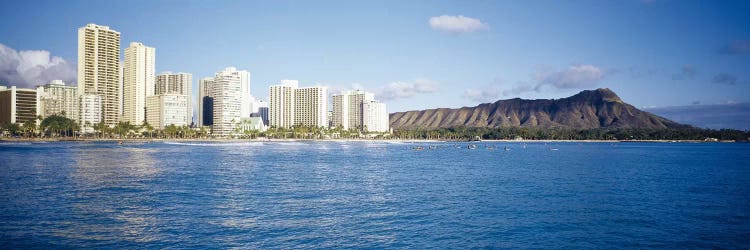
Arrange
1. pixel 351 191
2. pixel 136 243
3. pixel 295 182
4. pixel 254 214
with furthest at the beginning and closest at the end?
pixel 295 182, pixel 351 191, pixel 254 214, pixel 136 243

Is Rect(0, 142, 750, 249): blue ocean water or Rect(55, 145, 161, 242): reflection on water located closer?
Rect(0, 142, 750, 249): blue ocean water

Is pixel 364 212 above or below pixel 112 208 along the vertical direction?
below

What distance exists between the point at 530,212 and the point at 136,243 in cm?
2419

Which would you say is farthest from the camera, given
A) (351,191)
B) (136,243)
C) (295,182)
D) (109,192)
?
(295,182)

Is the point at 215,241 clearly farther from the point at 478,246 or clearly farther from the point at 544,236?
the point at 544,236

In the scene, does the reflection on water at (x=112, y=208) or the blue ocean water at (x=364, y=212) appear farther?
the reflection on water at (x=112, y=208)

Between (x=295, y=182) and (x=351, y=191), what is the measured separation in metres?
8.98

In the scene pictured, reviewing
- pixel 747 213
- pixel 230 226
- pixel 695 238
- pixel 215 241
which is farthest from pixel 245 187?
pixel 747 213

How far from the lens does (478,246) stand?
1000 inches

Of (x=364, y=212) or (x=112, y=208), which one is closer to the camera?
(x=364, y=212)

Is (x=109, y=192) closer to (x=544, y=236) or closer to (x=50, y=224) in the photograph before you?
(x=50, y=224)

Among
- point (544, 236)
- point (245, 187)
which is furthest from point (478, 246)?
point (245, 187)

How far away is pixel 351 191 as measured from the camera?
44344 millimetres

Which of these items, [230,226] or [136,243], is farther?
[230,226]
